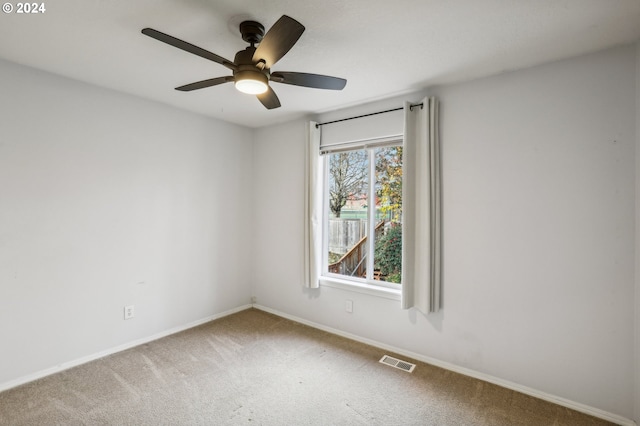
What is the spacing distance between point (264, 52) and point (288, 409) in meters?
2.25

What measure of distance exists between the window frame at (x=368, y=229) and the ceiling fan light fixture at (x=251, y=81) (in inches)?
60.1

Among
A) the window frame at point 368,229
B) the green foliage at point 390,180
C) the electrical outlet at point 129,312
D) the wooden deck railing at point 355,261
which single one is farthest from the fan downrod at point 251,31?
the electrical outlet at point 129,312

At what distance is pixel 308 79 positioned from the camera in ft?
6.32

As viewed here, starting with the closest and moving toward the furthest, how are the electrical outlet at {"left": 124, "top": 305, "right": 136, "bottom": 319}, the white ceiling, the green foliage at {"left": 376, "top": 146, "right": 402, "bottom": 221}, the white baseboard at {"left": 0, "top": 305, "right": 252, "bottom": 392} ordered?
the white ceiling → the white baseboard at {"left": 0, "top": 305, "right": 252, "bottom": 392} → the electrical outlet at {"left": 124, "top": 305, "right": 136, "bottom": 319} → the green foliage at {"left": 376, "top": 146, "right": 402, "bottom": 221}

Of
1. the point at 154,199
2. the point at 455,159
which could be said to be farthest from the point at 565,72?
the point at 154,199

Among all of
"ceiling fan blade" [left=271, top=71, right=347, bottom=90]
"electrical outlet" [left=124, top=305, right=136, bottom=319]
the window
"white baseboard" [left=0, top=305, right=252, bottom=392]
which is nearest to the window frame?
the window

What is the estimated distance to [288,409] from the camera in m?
2.11

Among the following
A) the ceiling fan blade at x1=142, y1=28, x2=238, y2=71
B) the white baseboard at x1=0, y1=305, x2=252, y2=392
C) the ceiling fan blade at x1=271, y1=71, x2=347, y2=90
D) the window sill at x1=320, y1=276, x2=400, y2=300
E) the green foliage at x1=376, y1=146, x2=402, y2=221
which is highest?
the ceiling fan blade at x1=142, y1=28, x2=238, y2=71

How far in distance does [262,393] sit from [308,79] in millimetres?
2234

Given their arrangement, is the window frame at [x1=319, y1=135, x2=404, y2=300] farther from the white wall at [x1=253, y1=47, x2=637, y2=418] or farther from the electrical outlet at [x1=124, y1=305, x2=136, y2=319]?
the electrical outlet at [x1=124, y1=305, x2=136, y2=319]

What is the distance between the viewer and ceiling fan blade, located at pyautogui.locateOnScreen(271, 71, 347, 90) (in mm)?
1872

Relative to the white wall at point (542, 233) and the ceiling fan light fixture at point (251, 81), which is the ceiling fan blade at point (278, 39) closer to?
the ceiling fan light fixture at point (251, 81)

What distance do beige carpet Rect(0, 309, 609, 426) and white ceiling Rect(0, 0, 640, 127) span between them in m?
2.46

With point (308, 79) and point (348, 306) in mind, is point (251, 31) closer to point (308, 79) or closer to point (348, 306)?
point (308, 79)
